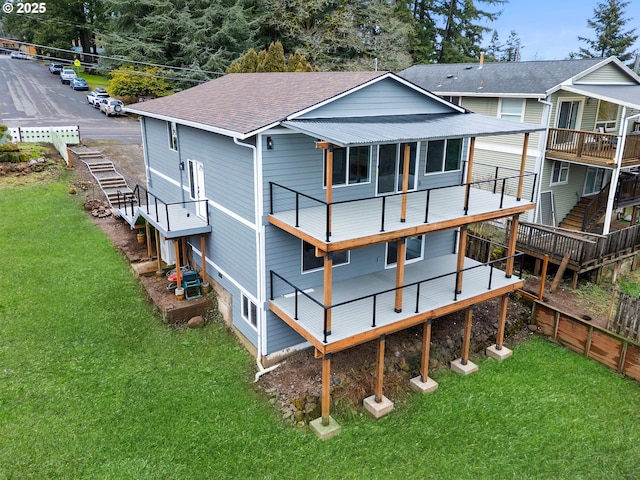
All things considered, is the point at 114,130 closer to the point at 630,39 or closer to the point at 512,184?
the point at 512,184

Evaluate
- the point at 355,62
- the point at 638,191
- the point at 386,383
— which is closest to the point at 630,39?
the point at 355,62

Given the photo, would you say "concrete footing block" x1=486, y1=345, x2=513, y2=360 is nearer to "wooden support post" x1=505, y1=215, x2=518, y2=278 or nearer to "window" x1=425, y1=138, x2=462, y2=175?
"wooden support post" x1=505, y1=215, x2=518, y2=278

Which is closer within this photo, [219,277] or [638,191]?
[219,277]

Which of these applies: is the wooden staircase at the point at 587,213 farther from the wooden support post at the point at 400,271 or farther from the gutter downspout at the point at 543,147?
the wooden support post at the point at 400,271

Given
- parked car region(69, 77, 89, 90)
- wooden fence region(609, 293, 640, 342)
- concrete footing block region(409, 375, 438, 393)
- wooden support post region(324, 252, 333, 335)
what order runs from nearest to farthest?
wooden support post region(324, 252, 333, 335) → concrete footing block region(409, 375, 438, 393) → wooden fence region(609, 293, 640, 342) → parked car region(69, 77, 89, 90)

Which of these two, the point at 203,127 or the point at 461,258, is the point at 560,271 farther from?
the point at 203,127

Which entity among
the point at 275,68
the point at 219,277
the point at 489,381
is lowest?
the point at 489,381

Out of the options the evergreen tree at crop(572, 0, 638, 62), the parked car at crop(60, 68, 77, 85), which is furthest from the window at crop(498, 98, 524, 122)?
the parked car at crop(60, 68, 77, 85)
